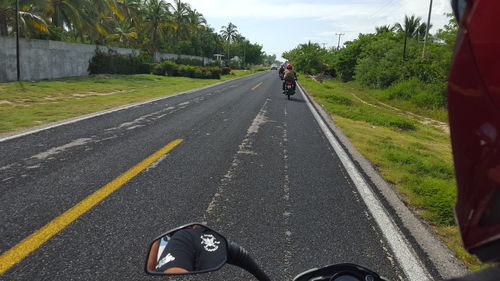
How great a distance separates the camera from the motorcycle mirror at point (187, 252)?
0.97 m

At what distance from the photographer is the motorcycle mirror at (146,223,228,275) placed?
97cm

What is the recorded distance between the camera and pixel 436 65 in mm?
24656

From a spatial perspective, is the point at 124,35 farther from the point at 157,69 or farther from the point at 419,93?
the point at 419,93

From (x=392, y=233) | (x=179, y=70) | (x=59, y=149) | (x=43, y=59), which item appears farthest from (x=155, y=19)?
(x=392, y=233)

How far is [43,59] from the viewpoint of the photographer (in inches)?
793

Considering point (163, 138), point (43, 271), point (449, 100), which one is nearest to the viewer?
point (449, 100)

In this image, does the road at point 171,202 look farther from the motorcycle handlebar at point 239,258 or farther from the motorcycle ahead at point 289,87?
the motorcycle ahead at point 289,87

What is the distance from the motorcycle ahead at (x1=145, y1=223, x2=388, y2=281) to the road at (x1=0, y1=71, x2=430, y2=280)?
1.63 metres

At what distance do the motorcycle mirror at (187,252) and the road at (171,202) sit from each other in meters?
1.64

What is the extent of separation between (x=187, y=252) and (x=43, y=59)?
23.1 metres

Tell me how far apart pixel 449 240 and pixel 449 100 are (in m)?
3.25

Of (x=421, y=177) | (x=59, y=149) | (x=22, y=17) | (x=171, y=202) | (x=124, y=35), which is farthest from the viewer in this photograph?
(x=124, y=35)

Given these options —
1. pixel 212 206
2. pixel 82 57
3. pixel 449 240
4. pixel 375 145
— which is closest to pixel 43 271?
pixel 212 206

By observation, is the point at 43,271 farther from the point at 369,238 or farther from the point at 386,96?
the point at 386,96
